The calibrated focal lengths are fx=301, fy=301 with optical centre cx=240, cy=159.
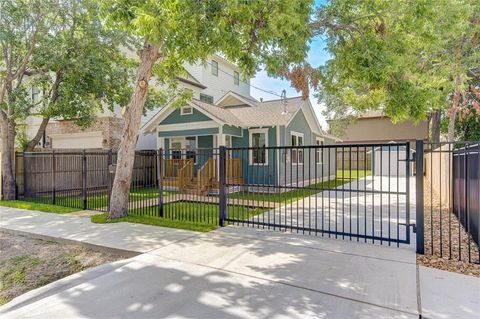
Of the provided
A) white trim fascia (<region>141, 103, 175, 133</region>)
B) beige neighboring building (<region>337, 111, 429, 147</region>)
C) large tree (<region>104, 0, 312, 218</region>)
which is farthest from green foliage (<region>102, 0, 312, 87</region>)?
beige neighboring building (<region>337, 111, 429, 147</region>)

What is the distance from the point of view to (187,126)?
14188 millimetres

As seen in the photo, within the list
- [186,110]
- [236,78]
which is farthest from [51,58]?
[236,78]

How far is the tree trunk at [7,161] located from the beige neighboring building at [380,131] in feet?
83.4

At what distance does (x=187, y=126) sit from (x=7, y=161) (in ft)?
23.2

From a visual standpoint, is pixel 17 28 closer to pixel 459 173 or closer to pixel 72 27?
pixel 72 27

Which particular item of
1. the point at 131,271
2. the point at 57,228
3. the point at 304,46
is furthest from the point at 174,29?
the point at 57,228

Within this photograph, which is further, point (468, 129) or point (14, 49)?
point (468, 129)

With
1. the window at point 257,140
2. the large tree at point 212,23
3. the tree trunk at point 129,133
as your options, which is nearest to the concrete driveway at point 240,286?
the tree trunk at point 129,133

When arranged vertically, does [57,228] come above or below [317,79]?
below

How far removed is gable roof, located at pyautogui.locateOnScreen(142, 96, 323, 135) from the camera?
13586 millimetres

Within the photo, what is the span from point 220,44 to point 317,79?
3660 mm

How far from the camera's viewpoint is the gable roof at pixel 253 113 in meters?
13.6

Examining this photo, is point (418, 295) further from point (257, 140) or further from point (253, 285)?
point (257, 140)

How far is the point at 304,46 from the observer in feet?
23.2
